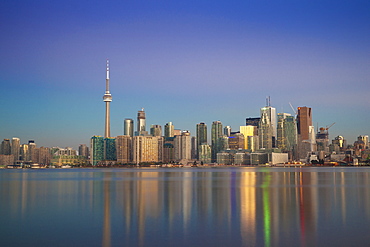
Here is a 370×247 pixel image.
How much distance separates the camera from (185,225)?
108ft

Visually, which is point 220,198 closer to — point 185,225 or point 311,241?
point 185,225

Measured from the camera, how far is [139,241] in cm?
2677

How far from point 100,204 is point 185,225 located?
58.5 feet

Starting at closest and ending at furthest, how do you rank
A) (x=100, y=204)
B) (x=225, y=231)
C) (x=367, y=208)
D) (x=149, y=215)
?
(x=225, y=231)
(x=149, y=215)
(x=367, y=208)
(x=100, y=204)

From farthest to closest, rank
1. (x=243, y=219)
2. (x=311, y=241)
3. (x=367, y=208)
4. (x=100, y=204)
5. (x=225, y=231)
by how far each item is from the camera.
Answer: (x=100, y=204) < (x=367, y=208) < (x=243, y=219) < (x=225, y=231) < (x=311, y=241)

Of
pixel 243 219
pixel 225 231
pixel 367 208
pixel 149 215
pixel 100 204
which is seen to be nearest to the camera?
pixel 225 231

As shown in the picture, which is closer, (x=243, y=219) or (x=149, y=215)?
(x=243, y=219)

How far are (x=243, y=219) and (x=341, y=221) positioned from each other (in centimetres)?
→ 811

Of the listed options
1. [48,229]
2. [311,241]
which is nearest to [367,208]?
[311,241]

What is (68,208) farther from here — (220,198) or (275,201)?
(275,201)

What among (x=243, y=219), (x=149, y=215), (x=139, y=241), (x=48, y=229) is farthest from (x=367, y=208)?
(x=48, y=229)

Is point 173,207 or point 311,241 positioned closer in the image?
point 311,241

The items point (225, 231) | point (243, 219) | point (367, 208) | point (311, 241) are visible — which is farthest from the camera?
point (367, 208)

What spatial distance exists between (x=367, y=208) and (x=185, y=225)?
69.8ft
